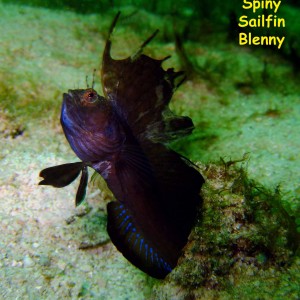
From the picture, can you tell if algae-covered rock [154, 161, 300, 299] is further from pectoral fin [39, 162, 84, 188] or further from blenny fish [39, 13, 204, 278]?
pectoral fin [39, 162, 84, 188]

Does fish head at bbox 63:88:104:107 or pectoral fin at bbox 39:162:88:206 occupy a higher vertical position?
fish head at bbox 63:88:104:107

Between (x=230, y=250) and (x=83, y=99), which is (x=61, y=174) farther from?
(x=230, y=250)

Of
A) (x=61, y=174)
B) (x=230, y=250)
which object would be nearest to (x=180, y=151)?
(x=230, y=250)

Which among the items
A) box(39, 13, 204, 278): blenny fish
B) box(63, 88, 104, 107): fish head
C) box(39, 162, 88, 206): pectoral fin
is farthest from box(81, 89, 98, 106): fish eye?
box(39, 162, 88, 206): pectoral fin

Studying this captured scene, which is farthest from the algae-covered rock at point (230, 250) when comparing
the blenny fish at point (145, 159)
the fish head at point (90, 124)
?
the fish head at point (90, 124)

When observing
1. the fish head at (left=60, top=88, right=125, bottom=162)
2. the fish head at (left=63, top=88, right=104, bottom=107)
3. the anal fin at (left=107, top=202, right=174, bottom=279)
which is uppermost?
the fish head at (left=63, top=88, right=104, bottom=107)

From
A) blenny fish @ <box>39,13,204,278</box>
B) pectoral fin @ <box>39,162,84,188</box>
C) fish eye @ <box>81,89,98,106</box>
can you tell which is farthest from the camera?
pectoral fin @ <box>39,162,84,188</box>

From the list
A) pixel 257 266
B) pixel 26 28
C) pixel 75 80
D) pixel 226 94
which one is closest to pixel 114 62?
pixel 257 266
